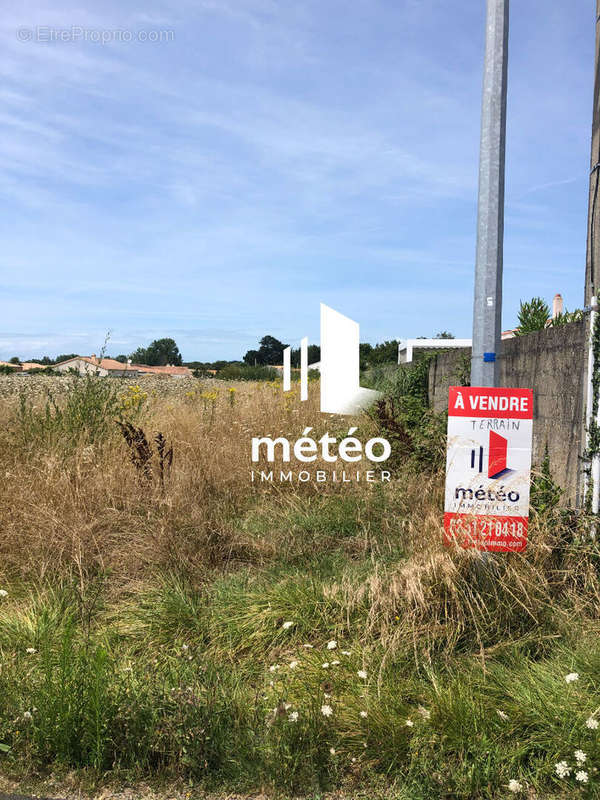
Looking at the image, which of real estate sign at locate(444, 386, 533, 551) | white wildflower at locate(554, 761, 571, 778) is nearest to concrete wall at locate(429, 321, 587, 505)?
real estate sign at locate(444, 386, 533, 551)

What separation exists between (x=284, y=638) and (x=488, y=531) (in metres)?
1.38

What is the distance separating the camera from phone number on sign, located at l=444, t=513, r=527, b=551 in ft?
12.2

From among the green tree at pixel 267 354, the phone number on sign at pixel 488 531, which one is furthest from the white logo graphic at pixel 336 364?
the green tree at pixel 267 354

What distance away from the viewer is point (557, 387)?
465 cm

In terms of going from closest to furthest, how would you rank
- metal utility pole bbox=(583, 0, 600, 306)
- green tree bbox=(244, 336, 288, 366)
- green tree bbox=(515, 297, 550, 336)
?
1. metal utility pole bbox=(583, 0, 600, 306)
2. green tree bbox=(515, 297, 550, 336)
3. green tree bbox=(244, 336, 288, 366)

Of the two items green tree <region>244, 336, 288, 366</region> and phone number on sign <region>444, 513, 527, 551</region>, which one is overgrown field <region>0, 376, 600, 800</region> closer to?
phone number on sign <region>444, 513, 527, 551</region>

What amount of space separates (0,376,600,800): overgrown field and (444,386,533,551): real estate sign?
236 millimetres

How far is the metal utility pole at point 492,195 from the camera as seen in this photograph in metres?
3.79

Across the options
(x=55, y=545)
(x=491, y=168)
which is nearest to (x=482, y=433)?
(x=491, y=168)

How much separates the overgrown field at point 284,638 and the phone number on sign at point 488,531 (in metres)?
0.11

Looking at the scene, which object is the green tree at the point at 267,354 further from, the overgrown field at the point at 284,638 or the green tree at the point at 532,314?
the overgrown field at the point at 284,638

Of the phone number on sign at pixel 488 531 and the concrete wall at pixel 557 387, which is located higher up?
the concrete wall at pixel 557 387

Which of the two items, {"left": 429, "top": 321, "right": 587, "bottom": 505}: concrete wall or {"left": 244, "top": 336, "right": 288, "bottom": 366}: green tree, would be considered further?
{"left": 244, "top": 336, "right": 288, "bottom": 366}: green tree

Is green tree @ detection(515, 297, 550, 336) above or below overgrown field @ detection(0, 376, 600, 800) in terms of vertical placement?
above
